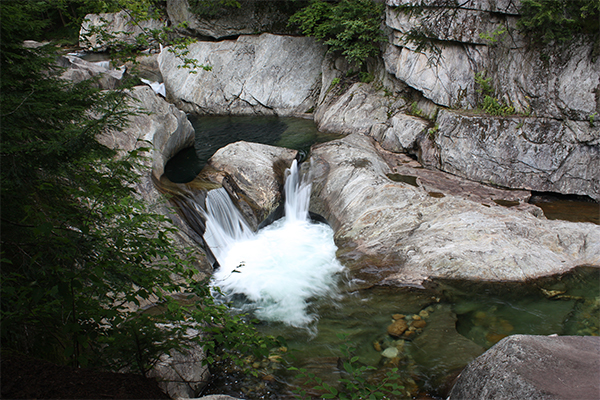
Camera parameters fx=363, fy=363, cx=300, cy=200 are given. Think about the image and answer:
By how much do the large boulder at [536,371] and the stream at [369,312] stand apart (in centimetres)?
90

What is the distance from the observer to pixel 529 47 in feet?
33.8

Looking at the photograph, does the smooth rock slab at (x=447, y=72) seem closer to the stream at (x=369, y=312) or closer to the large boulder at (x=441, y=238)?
the large boulder at (x=441, y=238)

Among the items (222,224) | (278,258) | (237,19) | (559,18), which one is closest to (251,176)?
(222,224)

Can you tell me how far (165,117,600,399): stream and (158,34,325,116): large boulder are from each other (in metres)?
10.3

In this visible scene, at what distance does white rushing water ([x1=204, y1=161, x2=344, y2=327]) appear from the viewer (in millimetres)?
6965

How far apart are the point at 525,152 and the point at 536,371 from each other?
26.9 ft

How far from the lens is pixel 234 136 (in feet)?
49.1

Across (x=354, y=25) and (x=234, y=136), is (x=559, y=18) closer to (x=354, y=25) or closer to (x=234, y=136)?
(x=354, y=25)

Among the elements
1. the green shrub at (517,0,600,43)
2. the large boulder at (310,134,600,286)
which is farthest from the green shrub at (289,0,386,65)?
the large boulder at (310,134,600,286)

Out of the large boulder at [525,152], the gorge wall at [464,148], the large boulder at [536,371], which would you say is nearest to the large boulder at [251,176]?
the gorge wall at [464,148]

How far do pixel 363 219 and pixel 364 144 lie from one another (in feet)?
14.7

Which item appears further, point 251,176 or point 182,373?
point 251,176

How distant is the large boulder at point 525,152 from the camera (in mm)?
9602

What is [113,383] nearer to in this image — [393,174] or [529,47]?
[393,174]
